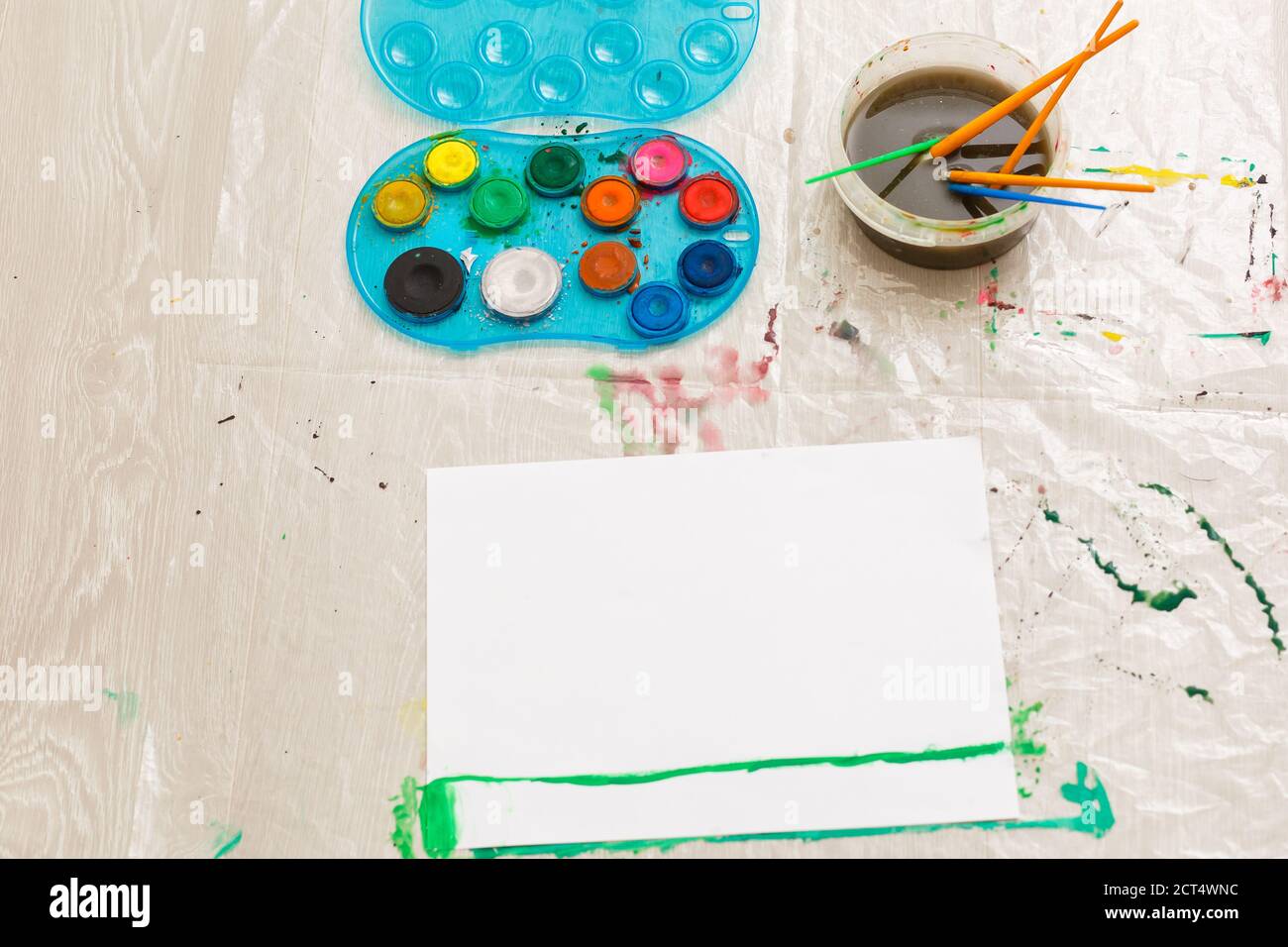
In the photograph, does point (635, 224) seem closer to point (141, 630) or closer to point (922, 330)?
point (922, 330)

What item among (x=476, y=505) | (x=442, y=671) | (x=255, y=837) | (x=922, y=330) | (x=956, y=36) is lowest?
(x=255, y=837)

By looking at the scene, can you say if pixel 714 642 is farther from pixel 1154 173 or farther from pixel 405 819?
pixel 1154 173

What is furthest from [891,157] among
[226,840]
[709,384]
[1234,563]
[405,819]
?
[226,840]

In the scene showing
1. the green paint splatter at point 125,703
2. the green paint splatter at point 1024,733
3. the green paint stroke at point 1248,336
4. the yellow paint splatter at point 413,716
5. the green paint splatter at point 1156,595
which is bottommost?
the green paint splatter at point 1024,733

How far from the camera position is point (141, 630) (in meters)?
0.96

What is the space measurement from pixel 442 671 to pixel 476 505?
144 mm

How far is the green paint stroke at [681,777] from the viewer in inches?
35.1

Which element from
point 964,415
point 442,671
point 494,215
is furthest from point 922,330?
point 442,671

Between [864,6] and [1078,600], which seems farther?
[864,6]

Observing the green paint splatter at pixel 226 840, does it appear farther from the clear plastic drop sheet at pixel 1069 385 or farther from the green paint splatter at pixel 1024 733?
the green paint splatter at pixel 1024 733

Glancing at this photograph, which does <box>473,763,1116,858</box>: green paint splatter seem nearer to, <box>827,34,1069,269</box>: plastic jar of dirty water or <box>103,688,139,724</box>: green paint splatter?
<box>103,688,139,724</box>: green paint splatter

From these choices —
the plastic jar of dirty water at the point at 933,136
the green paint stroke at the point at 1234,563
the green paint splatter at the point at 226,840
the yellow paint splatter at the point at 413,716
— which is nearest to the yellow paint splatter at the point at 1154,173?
the plastic jar of dirty water at the point at 933,136

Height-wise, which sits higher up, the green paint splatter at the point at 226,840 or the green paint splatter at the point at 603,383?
the green paint splatter at the point at 603,383

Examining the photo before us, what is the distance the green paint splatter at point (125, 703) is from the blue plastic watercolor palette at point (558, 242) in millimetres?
391
